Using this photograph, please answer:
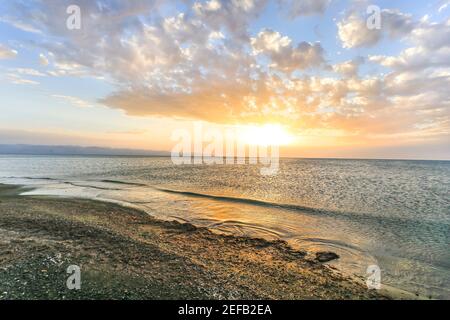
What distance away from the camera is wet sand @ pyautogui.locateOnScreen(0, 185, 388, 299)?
7637 mm

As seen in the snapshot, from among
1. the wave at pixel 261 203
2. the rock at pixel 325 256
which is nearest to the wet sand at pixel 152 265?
the rock at pixel 325 256

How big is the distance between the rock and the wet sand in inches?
12.6

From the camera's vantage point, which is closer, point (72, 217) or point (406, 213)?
point (72, 217)

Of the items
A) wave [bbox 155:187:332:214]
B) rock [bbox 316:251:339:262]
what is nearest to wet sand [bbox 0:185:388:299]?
rock [bbox 316:251:339:262]

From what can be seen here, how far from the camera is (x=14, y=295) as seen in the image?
22.5 ft

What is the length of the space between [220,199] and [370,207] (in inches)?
657

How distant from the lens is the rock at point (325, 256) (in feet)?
38.8

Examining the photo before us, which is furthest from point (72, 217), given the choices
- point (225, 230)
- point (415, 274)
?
point (415, 274)

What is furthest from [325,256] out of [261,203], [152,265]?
[261,203]

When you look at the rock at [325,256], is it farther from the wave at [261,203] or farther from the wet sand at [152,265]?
the wave at [261,203]

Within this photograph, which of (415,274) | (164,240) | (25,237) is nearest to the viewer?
(415,274)

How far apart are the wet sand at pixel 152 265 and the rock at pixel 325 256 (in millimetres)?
319

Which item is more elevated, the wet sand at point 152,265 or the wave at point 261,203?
the wet sand at point 152,265
